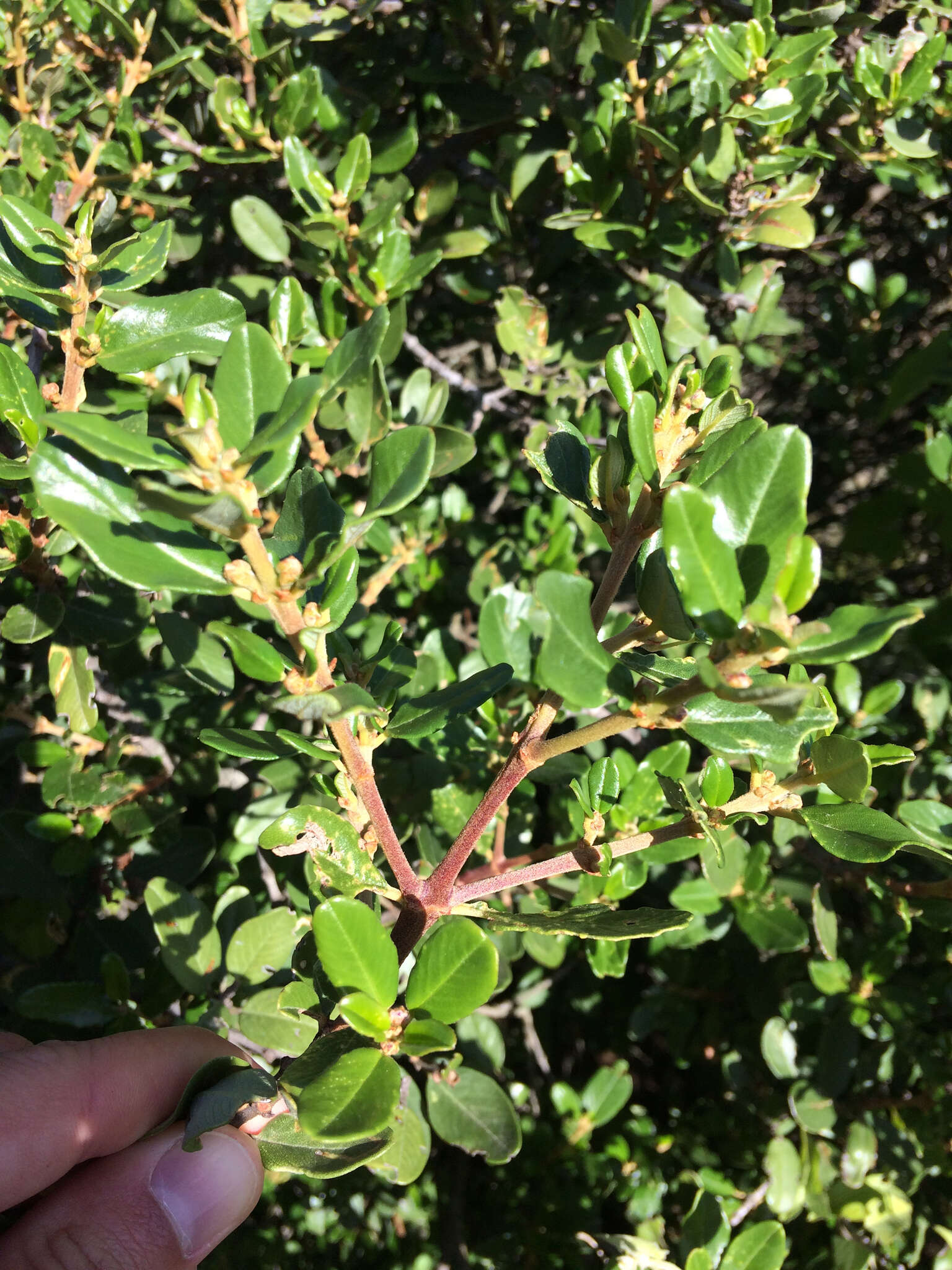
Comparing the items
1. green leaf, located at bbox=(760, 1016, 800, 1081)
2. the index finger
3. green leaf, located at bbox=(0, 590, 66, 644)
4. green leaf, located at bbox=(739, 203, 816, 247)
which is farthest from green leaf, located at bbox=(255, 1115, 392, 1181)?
green leaf, located at bbox=(739, 203, 816, 247)

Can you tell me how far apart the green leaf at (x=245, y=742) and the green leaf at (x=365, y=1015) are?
0.79ft

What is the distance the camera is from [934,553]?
3107 mm

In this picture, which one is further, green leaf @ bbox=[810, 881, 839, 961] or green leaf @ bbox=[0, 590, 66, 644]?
green leaf @ bbox=[810, 881, 839, 961]

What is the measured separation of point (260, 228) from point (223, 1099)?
1.68 m

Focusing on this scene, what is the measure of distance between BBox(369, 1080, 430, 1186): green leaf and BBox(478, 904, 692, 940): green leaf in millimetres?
734

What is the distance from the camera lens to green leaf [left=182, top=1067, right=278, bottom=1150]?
2.76 ft

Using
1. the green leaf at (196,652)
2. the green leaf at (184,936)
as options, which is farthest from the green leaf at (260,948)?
the green leaf at (196,652)

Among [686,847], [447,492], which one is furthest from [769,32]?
[686,847]

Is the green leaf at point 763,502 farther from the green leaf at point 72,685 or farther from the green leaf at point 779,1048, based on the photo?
the green leaf at point 779,1048

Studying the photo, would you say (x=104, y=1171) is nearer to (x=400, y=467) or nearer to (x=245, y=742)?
(x=245, y=742)

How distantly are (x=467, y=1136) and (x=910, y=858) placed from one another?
4.39 ft

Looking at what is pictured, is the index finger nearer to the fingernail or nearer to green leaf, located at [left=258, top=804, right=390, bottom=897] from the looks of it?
the fingernail

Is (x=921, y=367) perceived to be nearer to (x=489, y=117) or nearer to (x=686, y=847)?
(x=489, y=117)

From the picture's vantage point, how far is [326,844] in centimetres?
94
